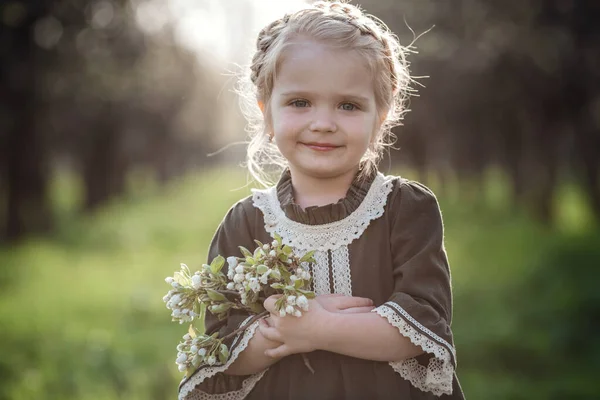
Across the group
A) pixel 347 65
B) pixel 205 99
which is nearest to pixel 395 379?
pixel 347 65

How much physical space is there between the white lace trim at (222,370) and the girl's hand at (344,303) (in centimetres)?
26

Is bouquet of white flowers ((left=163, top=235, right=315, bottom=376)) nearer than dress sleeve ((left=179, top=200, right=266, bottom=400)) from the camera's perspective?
Yes

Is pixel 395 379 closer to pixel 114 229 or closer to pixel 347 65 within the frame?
pixel 347 65

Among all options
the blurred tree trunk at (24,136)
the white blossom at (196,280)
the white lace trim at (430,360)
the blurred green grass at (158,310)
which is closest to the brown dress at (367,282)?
the white lace trim at (430,360)

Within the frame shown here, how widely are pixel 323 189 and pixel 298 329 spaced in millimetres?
567

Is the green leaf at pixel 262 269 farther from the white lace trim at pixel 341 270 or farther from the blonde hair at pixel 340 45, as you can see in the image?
the blonde hair at pixel 340 45

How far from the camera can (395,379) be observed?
2.60 meters

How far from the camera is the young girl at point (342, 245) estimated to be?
2.52 meters

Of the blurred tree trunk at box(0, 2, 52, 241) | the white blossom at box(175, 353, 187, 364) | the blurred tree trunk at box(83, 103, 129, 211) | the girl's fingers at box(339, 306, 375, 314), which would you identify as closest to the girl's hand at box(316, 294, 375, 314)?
the girl's fingers at box(339, 306, 375, 314)

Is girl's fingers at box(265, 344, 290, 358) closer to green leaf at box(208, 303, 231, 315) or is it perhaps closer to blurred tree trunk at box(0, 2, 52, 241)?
green leaf at box(208, 303, 231, 315)

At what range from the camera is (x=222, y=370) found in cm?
263

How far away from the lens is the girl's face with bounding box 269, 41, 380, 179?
8.47 ft

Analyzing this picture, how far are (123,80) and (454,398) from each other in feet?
56.6

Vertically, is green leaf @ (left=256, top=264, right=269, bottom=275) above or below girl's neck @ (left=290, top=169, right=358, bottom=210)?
below
